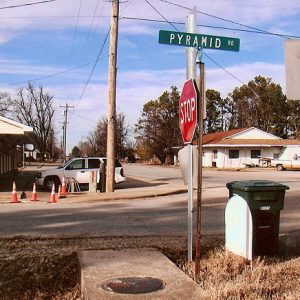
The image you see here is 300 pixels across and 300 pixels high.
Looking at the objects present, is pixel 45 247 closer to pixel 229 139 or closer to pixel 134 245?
pixel 134 245

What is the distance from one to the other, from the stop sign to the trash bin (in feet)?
4.46

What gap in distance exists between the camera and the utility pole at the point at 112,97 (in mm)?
21375

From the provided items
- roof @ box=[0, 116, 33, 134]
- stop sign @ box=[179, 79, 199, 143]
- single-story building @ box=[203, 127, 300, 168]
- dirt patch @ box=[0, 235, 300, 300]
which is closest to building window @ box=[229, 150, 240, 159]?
single-story building @ box=[203, 127, 300, 168]

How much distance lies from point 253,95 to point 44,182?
68.5 meters

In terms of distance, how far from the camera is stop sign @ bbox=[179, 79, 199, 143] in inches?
224

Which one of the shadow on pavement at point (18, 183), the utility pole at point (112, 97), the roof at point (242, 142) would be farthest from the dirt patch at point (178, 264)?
the roof at point (242, 142)

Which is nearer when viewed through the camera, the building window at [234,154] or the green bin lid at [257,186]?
the green bin lid at [257,186]

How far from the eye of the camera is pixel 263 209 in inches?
264

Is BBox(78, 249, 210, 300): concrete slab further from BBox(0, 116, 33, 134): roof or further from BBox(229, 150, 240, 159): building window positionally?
BBox(229, 150, 240, 159): building window

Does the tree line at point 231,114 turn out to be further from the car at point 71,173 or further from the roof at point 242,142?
the car at point 71,173

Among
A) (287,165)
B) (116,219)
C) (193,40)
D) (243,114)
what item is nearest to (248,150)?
(287,165)

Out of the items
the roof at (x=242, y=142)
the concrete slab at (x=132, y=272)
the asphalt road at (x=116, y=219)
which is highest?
the roof at (x=242, y=142)

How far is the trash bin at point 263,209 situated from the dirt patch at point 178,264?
22 centimetres

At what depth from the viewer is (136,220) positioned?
11789 mm
